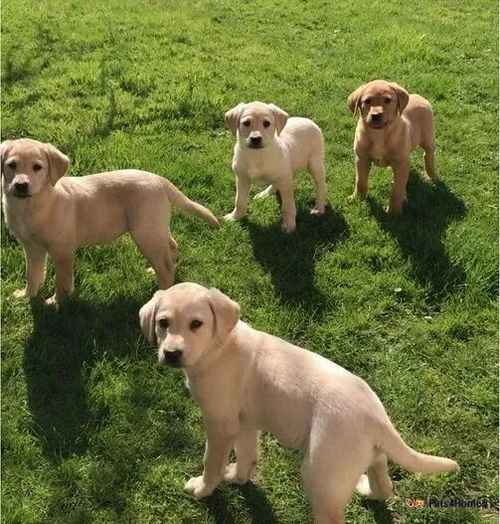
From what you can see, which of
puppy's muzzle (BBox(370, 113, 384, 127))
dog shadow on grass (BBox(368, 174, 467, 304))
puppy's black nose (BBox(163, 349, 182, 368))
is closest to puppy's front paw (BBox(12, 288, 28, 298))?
puppy's black nose (BBox(163, 349, 182, 368))

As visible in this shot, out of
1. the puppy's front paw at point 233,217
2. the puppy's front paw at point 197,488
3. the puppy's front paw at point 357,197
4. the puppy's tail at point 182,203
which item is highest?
the puppy's tail at point 182,203

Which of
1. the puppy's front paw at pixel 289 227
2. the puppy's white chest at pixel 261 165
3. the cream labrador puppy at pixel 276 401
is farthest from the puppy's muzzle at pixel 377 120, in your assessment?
the cream labrador puppy at pixel 276 401

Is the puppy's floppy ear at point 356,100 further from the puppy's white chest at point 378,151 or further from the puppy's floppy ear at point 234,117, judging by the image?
the puppy's floppy ear at point 234,117

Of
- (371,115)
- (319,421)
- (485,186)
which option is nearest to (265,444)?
(319,421)

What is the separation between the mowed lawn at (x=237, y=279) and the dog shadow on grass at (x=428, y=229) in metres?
0.02

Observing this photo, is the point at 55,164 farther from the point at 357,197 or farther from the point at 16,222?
the point at 357,197

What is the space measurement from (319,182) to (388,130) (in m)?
0.84

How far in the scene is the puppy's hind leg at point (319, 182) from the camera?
642 cm

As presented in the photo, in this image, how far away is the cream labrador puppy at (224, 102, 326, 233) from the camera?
5.71 m

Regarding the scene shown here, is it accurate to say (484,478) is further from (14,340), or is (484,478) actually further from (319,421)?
(14,340)

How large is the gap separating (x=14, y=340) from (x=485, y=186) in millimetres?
5097

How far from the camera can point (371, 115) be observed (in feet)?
19.7

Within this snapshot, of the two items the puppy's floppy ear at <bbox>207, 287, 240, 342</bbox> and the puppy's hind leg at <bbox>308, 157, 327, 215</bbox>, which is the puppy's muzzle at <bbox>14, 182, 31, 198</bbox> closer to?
the puppy's floppy ear at <bbox>207, 287, 240, 342</bbox>

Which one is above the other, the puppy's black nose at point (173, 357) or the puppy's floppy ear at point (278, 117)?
the puppy's floppy ear at point (278, 117)
